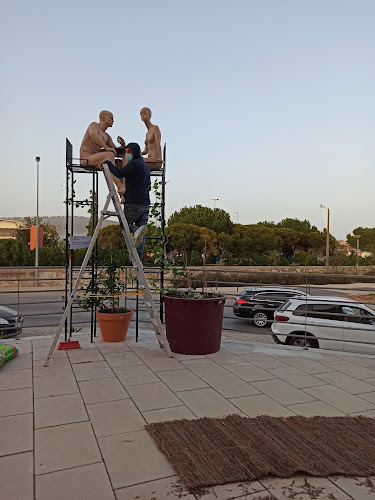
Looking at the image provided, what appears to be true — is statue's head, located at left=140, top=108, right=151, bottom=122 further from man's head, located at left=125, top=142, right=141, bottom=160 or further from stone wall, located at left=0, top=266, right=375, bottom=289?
stone wall, located at left=0, top=266, right=375, bottom=289

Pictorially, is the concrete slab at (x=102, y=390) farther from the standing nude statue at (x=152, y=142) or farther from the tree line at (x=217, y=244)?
the tree line at (x=217, y=244)

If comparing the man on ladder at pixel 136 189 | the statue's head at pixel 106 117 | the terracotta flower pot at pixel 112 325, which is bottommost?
the terracotta flower pot at pixel 112 325

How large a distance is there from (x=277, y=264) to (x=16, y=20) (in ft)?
82.9

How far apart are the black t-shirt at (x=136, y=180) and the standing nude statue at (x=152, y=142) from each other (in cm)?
58

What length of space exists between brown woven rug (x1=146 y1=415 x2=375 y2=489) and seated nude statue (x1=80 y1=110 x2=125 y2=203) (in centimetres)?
309

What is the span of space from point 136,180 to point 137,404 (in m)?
2.62

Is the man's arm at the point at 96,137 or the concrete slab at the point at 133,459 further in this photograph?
the man's arm at the point at 96,137

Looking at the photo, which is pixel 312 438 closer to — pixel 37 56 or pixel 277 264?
pixel 37 56

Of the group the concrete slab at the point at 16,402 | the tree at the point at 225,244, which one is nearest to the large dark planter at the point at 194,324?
the concrete slab at the point at 16,402

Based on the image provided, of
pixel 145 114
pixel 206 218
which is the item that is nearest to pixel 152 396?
pixel 145 114

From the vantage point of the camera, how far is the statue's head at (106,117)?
4.77 metres

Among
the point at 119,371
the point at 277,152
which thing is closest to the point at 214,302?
the point at 119,371

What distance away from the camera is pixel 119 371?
3545 millimetres

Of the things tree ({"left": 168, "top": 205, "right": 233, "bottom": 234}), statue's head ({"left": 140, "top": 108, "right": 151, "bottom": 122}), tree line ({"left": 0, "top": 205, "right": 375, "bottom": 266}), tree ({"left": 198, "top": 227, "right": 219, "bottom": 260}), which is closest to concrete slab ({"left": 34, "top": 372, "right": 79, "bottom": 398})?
statue's head ({"left": 140, "top": 108, "right": 151, "bottom": 122})
